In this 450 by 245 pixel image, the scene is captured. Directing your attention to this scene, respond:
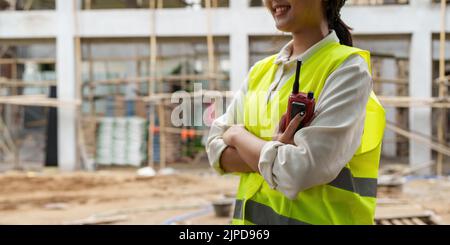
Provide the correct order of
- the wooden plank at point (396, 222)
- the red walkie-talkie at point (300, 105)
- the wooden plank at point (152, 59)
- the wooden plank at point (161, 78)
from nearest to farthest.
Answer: the red walkie-talkie at point (300, 105), the wooden plank at point (396, 222), the wooden plank at point (161, 78), the wooden plank at point (152, 59)

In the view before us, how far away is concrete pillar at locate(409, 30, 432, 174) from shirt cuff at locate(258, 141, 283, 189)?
709 cm

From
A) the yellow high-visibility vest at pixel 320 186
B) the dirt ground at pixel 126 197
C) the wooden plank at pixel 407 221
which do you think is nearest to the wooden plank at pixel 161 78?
the dirt ground at pixel 126 197

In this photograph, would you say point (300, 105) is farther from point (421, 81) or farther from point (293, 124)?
point (421, 81)

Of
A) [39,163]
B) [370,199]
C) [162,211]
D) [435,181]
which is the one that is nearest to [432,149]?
[435,181]

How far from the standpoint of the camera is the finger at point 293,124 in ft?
2.44

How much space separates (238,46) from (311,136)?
7059 mm

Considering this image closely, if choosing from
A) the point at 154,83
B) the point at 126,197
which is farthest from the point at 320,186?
the point at 154,83

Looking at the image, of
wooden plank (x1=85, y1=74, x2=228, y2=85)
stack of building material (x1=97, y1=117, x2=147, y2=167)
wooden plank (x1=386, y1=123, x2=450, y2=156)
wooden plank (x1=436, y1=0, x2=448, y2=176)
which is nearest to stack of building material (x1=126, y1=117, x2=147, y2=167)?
stack of building material (x1=97, y1=117, x2=147, y2=167)

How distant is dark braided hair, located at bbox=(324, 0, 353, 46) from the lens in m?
0.87

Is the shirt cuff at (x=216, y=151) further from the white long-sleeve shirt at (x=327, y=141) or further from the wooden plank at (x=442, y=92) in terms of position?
the wooden plank at (x=442, y=92)

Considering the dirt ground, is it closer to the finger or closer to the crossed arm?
the crossed arm

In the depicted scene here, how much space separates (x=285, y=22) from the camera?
0.84m

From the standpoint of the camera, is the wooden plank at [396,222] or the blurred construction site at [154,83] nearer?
the wooden plank at [396,222]
